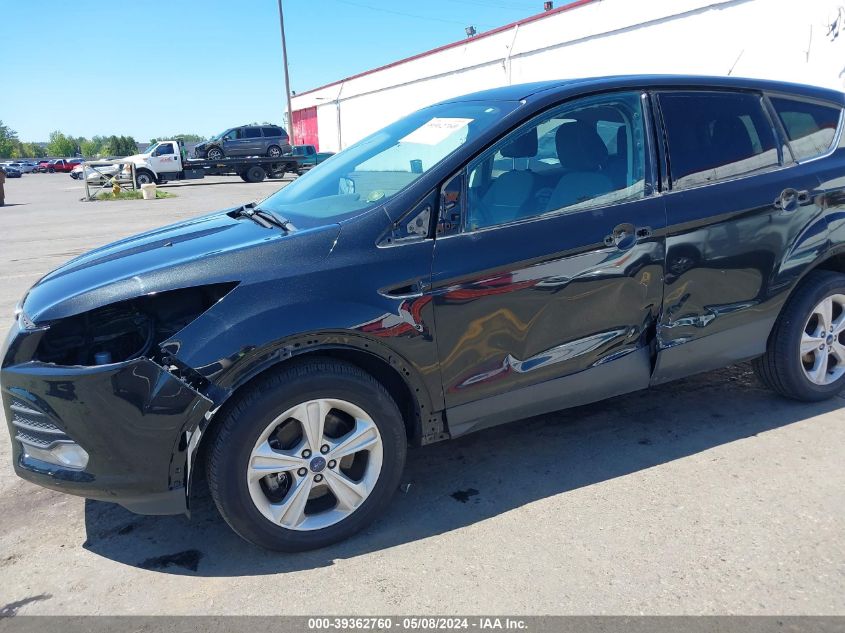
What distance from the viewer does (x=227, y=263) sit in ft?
8.91

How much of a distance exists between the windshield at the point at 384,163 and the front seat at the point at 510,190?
17 cm

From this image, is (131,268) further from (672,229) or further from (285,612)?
(672,229)

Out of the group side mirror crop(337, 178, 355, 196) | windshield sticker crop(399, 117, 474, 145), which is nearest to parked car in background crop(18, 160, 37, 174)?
side mirror crop(337, 178, 355, 196)

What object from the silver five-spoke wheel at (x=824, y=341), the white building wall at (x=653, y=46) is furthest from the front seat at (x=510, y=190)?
the white building wall at (x=653, y=46)

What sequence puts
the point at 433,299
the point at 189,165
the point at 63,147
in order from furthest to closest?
1. the point at 63,147
2. the point at 189,165
3. the point at 433,299

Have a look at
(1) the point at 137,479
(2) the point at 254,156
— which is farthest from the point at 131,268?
(2) the point at 254,156

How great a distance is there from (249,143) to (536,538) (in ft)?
111

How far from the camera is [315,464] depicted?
2781 millimetres

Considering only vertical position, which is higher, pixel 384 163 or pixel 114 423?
pixel 384 163

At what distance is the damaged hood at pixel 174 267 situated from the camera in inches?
105

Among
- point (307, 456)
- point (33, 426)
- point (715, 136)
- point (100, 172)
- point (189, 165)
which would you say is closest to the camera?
point (33, 426)

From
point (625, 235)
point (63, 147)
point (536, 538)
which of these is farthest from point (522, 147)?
point (63, 147)

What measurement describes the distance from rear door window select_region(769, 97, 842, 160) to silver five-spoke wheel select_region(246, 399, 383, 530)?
2.96 meters

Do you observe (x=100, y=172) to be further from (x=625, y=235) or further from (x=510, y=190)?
(x=625, y=235)
